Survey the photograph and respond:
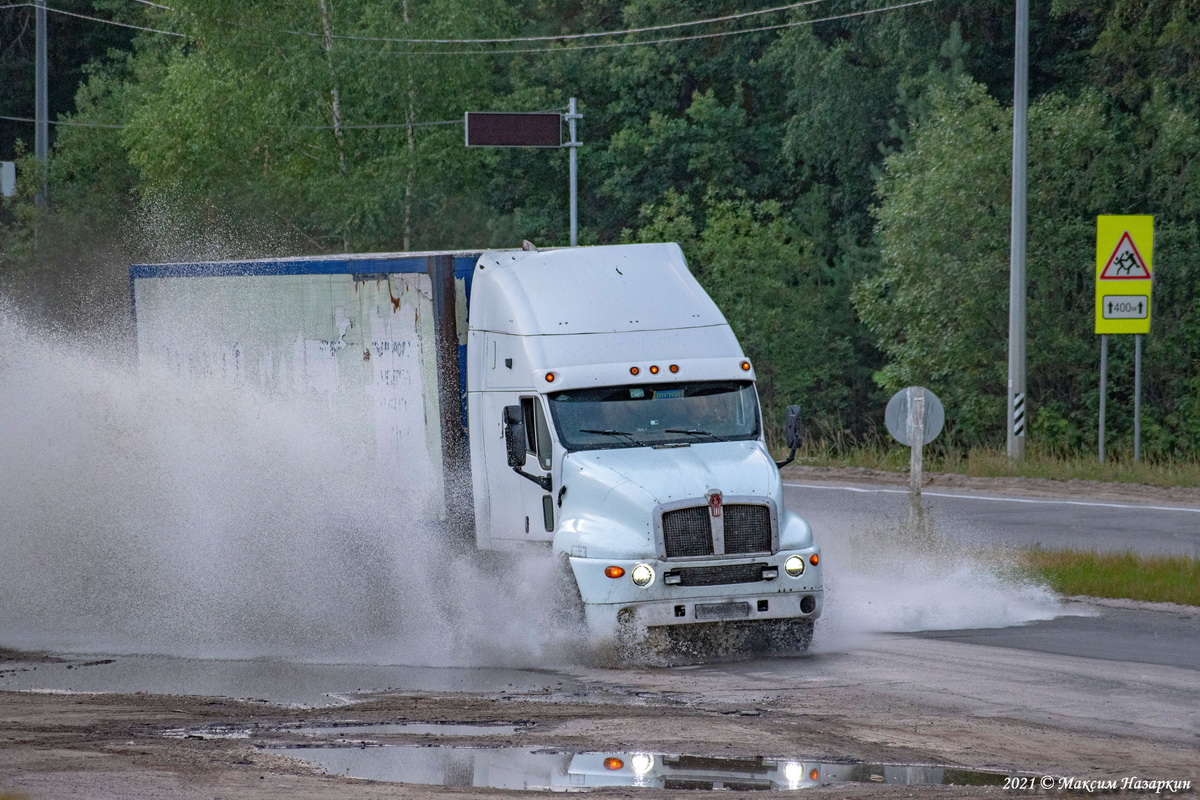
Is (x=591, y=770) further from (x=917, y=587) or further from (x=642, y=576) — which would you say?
(x=917, y=587)

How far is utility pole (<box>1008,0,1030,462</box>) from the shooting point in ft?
97.9

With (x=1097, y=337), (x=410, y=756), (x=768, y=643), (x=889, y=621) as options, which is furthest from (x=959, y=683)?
(x=1097, y=337)

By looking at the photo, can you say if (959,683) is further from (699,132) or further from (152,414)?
(699,132)

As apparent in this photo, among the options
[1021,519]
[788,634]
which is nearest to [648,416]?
[788,634]

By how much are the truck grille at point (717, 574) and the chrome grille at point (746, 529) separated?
13 centimetres

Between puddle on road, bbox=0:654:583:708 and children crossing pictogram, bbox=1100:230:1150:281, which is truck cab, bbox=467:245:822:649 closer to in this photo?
puddle on road, bbox=0:654:583:708

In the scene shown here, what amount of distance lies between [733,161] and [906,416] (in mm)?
39056

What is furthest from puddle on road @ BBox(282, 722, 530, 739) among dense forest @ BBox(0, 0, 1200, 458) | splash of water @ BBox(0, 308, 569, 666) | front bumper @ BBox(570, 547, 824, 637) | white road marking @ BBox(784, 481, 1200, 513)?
dense forest @ BBox(0, 0, 1200, 458)

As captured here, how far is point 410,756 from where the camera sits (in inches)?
368

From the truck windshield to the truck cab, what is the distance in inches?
0.5

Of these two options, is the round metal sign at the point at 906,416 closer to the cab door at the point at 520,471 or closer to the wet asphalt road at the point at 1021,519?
the wet asphalt road at the point at 1021,519

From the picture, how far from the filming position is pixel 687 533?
12742 mm

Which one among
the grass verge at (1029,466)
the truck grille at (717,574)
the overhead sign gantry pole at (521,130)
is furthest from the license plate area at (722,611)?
the overhead sign gantry pole at (521,130)

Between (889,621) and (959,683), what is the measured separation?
10.5ft
